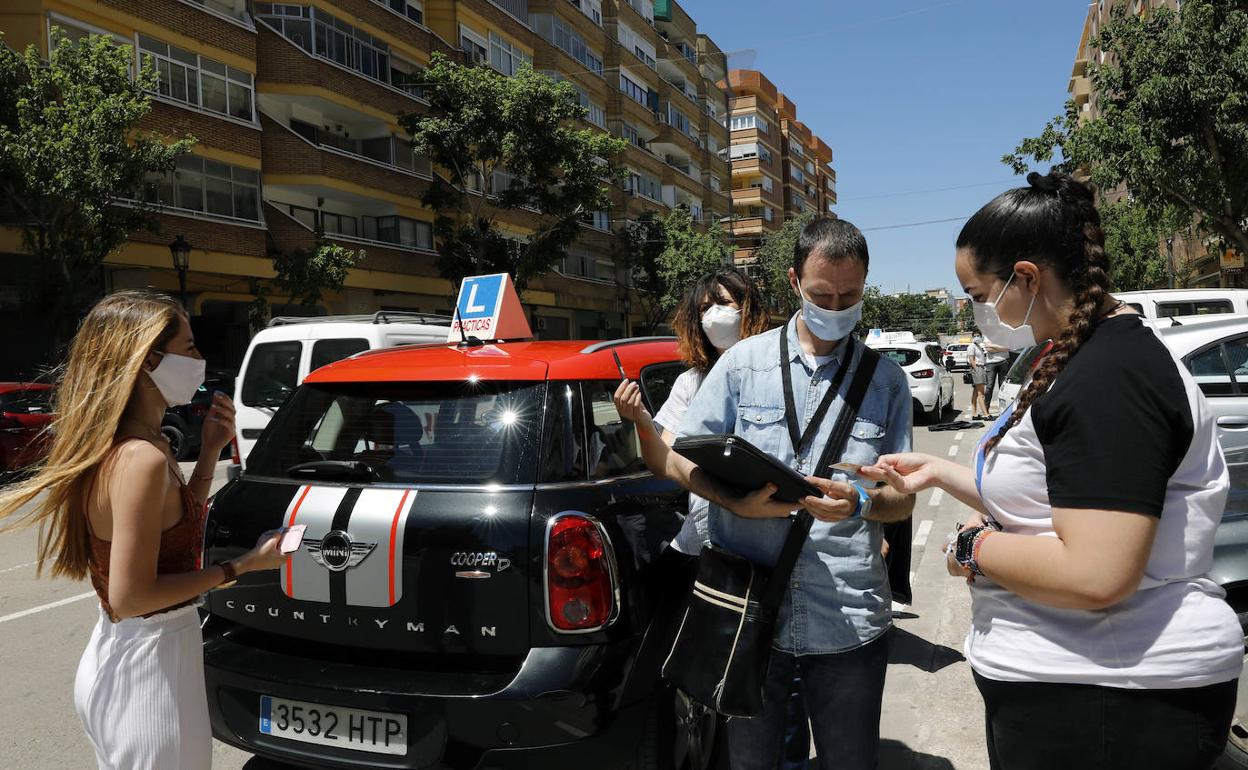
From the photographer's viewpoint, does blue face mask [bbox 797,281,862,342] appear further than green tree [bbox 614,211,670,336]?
No

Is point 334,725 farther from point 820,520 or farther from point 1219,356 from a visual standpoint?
point 1219,356

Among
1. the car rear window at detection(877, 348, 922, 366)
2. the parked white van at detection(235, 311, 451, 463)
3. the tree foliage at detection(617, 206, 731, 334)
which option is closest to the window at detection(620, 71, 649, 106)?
the tree foliage at detection(617, 206, 731, 334)

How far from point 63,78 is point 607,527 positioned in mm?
16780

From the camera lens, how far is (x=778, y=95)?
75000 mm

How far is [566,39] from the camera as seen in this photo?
128ft

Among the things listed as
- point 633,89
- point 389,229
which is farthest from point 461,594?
point 633,89

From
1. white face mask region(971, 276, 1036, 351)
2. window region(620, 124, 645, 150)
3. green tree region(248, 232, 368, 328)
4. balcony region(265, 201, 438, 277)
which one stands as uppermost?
window region(620, 124, 645, 150)

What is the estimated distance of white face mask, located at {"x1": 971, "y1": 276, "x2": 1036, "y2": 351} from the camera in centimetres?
177

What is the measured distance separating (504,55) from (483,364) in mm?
33623

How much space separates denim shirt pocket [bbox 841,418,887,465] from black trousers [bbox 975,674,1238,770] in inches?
32.2

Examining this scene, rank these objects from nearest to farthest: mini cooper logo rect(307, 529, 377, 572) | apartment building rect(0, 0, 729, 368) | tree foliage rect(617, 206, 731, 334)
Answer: mini cooper logo rect(307, 529, 377, 572), apartment building rect(0, 0, 729, 368), tree foliage rect(617, 206, 731, 334)

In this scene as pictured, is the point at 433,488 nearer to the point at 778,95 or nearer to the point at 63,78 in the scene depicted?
the point at 63,78

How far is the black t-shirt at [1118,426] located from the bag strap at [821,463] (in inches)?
29.6

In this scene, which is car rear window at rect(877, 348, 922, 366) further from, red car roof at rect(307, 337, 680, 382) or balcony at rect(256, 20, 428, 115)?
balcony at rect(256, 20, 428, 115)
